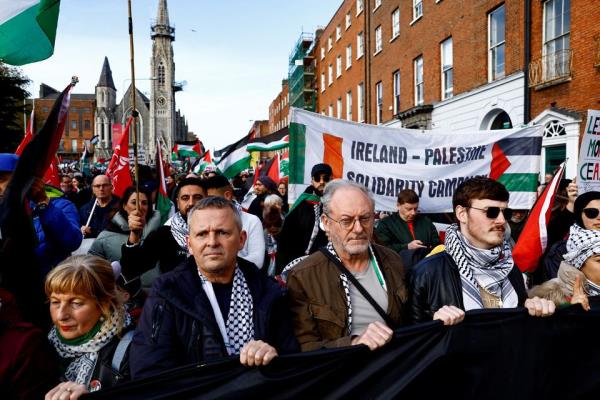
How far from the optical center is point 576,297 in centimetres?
249

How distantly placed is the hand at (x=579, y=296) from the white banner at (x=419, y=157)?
3.04m

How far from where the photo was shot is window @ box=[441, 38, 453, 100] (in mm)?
16959

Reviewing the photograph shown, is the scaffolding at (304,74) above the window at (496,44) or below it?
above

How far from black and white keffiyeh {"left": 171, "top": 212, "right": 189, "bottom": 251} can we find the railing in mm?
10503

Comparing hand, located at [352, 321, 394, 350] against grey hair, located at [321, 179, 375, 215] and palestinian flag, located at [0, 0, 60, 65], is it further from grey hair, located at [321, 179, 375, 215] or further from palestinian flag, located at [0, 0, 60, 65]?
palestinian flag, located at [0, 0, 60, 65]

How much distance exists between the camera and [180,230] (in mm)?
3582

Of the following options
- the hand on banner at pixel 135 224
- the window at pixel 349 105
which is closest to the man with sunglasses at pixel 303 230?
the hand on banner at pixel 135 224

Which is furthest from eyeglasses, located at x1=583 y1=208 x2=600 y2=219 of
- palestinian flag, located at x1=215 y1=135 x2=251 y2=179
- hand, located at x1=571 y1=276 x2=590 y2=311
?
palestinian flag, located at x1=215 y1=135 x2=251 y2=179

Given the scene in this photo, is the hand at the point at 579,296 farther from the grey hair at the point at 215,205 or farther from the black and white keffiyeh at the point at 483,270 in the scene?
the grey hair at the point at 215,205

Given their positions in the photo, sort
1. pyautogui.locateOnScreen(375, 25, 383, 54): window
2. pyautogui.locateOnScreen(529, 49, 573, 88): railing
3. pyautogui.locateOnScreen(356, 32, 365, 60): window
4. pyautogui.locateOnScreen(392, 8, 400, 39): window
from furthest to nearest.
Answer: pyautogui.locateOnScreen(356, 32, 365, 60): window < pyautogui.locateOnScreen(375, 25, 383, 54): window < pyautogui.locateOnScreen(392, 8, 400, 39): window < pyautogui.locateOnScreen(529, 49, 573, 88): railing

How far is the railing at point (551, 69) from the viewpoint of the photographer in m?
11.2

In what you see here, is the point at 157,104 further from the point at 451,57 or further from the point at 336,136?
the point at 336,136

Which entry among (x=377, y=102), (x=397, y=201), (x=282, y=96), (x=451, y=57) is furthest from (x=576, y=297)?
(x=282, y=96)

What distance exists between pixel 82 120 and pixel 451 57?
116546mm
